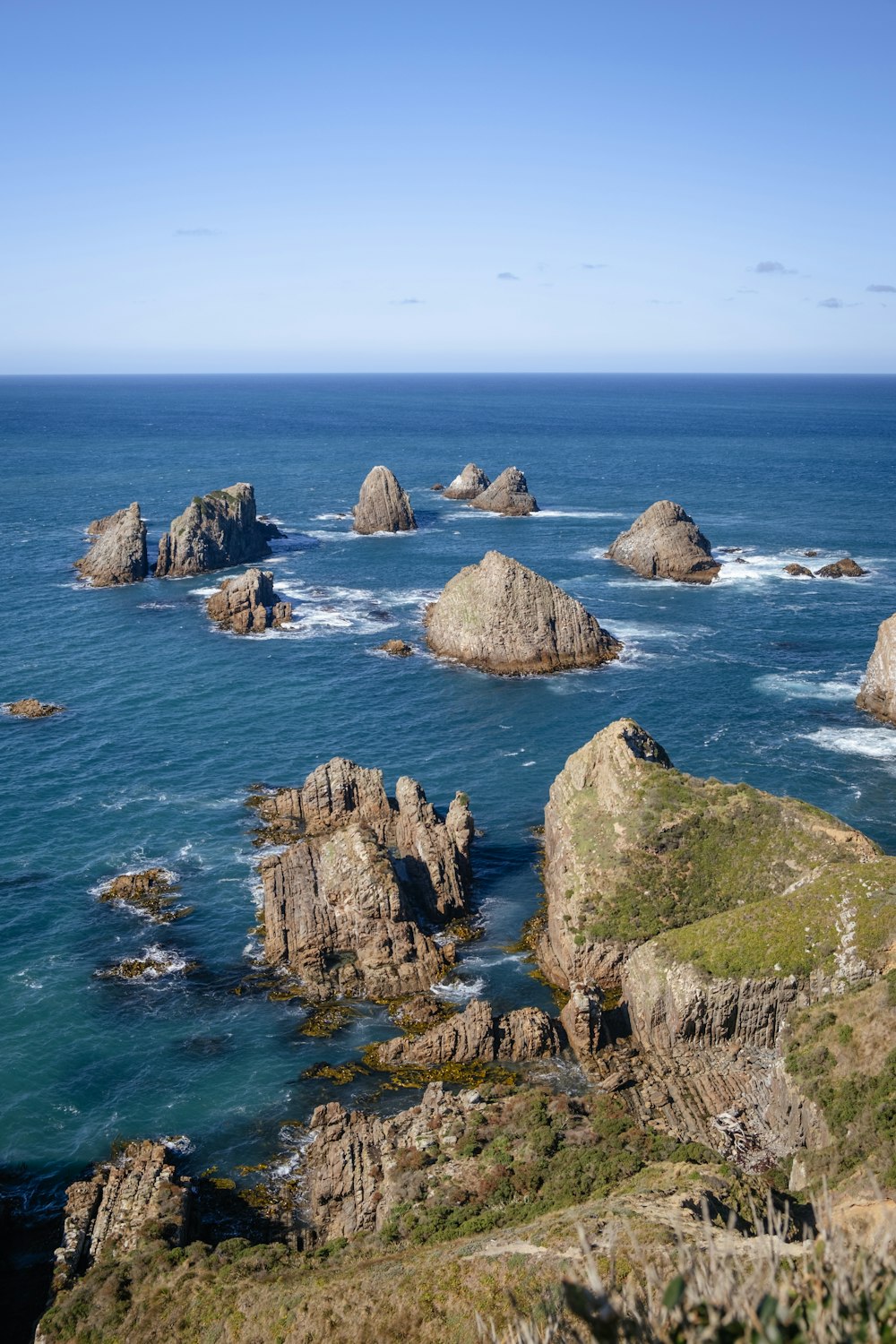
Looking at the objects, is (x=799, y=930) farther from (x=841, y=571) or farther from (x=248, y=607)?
(x=841, y=571)

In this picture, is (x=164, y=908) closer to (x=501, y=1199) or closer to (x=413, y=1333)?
(x=501, y=1199)

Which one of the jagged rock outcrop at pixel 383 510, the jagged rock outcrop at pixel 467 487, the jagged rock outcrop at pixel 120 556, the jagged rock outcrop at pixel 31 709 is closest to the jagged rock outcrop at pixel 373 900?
the jagged rock outcrop at pixel 31 709

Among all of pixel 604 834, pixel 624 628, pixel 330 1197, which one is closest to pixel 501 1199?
pixel 330 1197

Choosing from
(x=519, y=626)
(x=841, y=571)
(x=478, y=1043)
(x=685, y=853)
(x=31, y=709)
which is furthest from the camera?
(x=841, y=571)

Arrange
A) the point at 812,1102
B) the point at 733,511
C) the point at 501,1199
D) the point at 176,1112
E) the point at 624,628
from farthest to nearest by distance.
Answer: the point at 733,511, the point at 624,628, the point at 176,1112, the point at 812,1102, the point at 501,1199

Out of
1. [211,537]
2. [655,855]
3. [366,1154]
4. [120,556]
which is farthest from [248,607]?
[366,1154]

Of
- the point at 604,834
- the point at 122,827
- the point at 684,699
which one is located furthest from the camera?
the point at 684,699

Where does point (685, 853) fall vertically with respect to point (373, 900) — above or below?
above

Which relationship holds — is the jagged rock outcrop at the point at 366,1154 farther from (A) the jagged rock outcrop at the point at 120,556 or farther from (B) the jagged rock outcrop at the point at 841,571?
(B) the jagged rock outcrop at the point at 841,571
